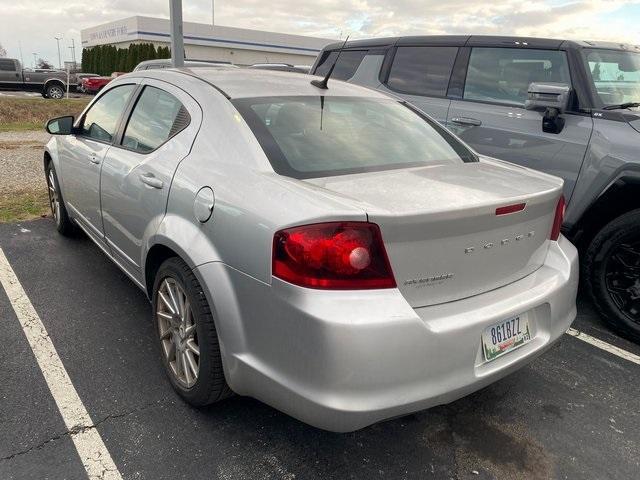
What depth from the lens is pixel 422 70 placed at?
16.7 feet

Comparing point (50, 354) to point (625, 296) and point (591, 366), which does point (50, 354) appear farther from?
point (625, 296)

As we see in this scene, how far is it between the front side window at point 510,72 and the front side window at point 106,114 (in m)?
2.89

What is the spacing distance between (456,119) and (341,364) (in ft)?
10.9

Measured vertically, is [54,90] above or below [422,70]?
below

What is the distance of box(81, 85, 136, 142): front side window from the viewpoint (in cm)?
349

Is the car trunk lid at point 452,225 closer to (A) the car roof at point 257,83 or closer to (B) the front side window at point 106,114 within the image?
(A) the car roof at point 257,83

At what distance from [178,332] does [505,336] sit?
1524 mm

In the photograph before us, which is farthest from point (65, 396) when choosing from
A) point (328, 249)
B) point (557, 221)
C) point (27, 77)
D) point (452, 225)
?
point (27, 77)

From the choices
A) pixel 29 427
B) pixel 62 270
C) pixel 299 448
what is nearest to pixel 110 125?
pixel 62 270

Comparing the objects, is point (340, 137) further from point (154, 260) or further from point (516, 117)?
point (516, 117)

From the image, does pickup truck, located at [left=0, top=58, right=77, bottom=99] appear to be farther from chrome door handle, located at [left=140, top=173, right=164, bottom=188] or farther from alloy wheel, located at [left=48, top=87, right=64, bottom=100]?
chrome door handle, located at [left=140, top=173, right=164, bottom=188]

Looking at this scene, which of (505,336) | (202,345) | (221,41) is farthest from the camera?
(221,41)

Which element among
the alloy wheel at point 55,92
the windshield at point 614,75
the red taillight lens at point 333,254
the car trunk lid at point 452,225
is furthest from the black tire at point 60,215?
the alloy wheel at point 55,92

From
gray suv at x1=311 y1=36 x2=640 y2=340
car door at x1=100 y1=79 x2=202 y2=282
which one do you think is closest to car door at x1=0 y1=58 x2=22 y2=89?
gray suv at x1=311 y1=36 x2=640 y2=340
